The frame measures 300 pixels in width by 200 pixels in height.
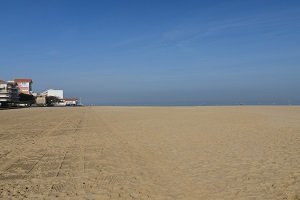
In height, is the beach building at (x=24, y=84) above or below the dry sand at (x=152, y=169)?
above

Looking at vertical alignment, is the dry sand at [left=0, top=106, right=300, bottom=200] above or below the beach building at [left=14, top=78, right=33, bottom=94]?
below

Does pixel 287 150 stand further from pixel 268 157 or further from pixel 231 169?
pixel 231 169

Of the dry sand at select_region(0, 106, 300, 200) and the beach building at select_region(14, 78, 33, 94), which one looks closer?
the dry sand at select_region(0, 106, 300, 200)

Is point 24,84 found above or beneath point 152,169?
above

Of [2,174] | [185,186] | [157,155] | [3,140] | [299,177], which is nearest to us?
[185,186]

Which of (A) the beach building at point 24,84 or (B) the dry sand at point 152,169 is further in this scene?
(A) the beach building at point 24,84

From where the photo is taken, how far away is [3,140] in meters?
16.6

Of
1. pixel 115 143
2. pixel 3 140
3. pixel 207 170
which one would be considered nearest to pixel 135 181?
pixel 207 170

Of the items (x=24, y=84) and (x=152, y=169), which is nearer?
(x=152, y=169)

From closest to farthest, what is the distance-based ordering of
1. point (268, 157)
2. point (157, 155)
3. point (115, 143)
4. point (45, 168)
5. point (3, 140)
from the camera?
point (45, 168) < point (268, 157) < point (157, 155) < point (115, 143) < point (3, 140)

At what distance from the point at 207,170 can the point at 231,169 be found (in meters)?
0.59

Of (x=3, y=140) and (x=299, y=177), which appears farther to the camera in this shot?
(x=3, y=140)

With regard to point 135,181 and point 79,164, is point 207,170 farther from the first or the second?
point 79,164

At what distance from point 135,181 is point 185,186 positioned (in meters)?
1.16
